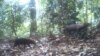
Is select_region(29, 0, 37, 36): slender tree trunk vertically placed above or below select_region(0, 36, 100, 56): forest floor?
above

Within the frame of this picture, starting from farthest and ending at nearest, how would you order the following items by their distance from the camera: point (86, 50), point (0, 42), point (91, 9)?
1. point (91, 9)
2. point (0, 42)
3. point (86, 50)

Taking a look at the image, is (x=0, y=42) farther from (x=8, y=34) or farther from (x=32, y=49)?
(x=32, y=49)

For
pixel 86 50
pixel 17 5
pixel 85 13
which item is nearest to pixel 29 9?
pixel 17 5

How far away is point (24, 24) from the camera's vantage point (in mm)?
2818

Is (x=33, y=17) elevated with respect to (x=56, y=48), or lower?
elevated

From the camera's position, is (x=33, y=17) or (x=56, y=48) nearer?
(x=56, y=48)

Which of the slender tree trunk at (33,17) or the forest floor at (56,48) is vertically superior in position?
the slender tree trunk at (33,17)

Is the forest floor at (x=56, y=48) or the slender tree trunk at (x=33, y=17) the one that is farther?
the slender tree trunk at (x=33, y=17)

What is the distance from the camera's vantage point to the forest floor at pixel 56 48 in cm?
256

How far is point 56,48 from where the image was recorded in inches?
104

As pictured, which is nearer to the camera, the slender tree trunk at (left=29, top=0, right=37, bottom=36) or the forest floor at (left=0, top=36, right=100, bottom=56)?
the forest floor at (left=0, top=36, right=100, bottom=56)

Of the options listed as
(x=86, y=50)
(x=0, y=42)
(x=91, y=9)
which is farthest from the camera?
(x=91, y=9)

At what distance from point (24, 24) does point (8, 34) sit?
0.96ft

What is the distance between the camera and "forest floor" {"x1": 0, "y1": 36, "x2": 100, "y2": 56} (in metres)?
2.56
